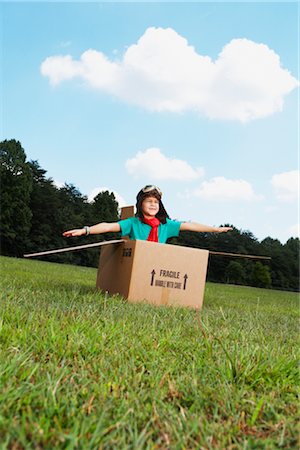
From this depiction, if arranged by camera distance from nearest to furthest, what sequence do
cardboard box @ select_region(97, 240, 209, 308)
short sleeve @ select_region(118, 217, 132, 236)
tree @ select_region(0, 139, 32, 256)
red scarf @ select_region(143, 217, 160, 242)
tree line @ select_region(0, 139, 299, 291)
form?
cardboard box @ select_region(97, 240, 209, 308), short sleeve @ select_region(118, 217, 132, 236), red scarf @ select_region(143, 217, 160, 242), tree @ select_region(0, 139, 32, 256), tree line @ select_region(0, 139, 299, 291)

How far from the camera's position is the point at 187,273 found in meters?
3.50

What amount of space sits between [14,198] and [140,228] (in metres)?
25.7

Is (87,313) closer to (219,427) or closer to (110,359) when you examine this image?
(110,359)

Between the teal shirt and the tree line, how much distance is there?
1948 centimetres

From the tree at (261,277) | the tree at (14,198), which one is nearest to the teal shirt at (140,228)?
the tree at (14,198)

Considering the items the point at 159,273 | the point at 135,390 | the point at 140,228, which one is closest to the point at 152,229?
the point at 140,228

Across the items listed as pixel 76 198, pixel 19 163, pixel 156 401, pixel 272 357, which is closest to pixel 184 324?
pixel 272 357

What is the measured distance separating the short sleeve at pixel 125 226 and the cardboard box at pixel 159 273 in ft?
→ 0.61

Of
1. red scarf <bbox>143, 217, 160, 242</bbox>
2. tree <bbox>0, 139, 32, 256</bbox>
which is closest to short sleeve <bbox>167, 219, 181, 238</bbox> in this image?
red scarf <bbox>143, 217, 160, 242</bbox>

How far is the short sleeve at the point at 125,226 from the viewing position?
12.4ft

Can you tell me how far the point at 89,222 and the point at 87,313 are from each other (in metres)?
30.7

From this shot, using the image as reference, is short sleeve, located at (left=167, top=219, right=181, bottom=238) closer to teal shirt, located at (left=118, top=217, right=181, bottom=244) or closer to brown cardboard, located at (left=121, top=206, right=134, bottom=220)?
teal shirt, located at (left=118, top=217, right=181, bottom=244)

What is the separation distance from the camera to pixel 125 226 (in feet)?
12.5

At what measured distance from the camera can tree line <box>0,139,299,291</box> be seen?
27359 mm
